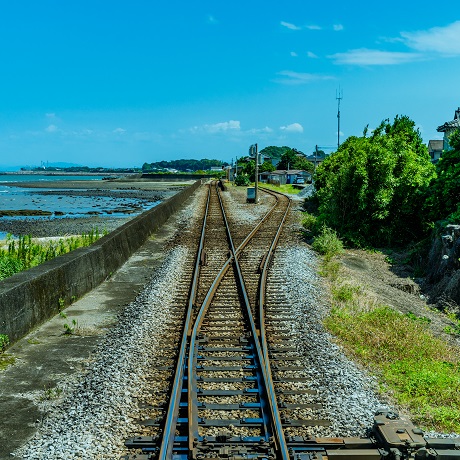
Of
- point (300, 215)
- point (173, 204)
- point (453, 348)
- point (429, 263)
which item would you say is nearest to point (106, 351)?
point (453, 348)

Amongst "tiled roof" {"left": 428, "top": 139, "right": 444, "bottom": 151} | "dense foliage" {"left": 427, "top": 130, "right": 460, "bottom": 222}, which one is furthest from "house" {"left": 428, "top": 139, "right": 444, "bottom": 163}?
"dense foliage" {"left": 427, "top": 130, "right": 460, "bottom": 222}

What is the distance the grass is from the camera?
6.19 m

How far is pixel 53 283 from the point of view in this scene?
9.89 metres

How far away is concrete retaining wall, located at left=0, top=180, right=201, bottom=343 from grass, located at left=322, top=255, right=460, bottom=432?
4889 millimetres

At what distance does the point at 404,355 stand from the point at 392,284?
6853mm

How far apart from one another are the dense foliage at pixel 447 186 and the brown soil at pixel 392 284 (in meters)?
A: 2.03

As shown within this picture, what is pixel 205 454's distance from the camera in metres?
4.99

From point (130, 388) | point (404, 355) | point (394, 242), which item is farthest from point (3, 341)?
point (394, 242)

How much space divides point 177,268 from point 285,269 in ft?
9.26

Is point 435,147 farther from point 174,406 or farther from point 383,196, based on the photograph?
point 174,406

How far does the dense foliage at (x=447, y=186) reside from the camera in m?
17.3

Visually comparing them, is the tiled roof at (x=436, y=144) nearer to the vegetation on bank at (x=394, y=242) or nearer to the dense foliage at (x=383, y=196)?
the vegetation on bank at (x=394, y=242)

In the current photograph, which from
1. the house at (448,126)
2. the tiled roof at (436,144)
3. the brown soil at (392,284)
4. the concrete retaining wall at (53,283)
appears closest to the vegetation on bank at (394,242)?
the brown soil at (392,284)

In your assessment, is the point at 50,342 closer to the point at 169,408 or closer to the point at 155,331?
the point at 155,331
